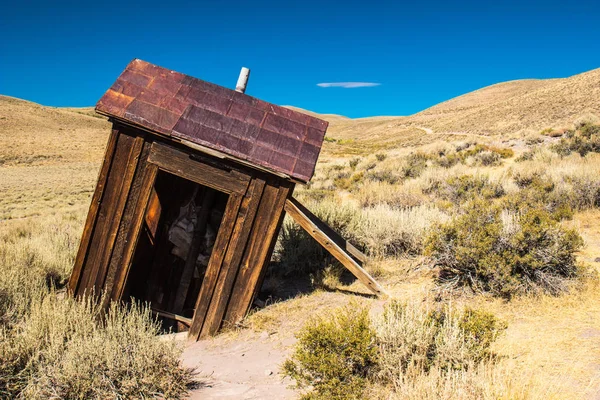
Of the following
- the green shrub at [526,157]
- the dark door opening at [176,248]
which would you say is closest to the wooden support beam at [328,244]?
the dark door opening at [176,248]

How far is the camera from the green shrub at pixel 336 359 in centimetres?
268

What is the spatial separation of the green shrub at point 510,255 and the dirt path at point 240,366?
2.13 meters

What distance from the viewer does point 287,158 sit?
4.31m

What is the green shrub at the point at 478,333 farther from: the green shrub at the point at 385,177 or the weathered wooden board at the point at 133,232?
the green shrub at the point at 385,177

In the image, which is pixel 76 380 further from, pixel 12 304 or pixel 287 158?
pixel 287 158

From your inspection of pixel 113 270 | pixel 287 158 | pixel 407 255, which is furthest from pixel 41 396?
pixel 407 255

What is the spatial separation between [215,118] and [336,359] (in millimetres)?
2828

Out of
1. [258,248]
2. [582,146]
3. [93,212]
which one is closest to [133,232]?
[93,212]

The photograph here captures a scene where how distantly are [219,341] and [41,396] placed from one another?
6.13ft

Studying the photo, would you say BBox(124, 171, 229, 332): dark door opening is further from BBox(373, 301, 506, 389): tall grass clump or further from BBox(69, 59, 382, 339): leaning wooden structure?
BBox(373, 301, 506, 389): tall grass clump

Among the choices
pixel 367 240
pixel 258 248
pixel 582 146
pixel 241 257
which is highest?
pixel 582 146

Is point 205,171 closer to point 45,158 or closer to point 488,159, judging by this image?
point 488,159

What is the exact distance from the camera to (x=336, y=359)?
2.78 metres

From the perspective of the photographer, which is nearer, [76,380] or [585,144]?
[76,380]
